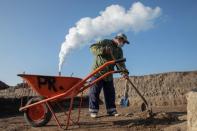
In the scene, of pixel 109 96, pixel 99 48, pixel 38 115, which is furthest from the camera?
pixel 109 96

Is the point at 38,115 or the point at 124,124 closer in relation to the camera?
the point at 124,124

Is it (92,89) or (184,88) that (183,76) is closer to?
(184,88)

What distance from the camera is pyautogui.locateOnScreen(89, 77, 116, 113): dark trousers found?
6527 mm

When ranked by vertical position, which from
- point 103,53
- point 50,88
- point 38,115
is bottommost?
point 38,115

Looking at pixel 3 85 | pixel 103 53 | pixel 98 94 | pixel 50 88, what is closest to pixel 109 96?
pixel 98 94

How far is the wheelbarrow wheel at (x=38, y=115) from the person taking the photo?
5969 mm

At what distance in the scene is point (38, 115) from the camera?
20.2 ft

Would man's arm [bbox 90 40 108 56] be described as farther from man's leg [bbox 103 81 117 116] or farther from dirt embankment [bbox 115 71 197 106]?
dirt embankment [bbox 115 71 197 106]

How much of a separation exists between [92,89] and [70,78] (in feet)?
2.87

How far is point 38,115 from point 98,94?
1.17 metres

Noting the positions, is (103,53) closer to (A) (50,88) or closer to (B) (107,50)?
(B) (107,50)

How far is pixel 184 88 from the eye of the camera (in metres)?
10.6

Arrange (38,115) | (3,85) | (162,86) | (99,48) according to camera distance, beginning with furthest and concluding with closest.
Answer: (3,85)
(162,86)
(99,48)
(38,115)

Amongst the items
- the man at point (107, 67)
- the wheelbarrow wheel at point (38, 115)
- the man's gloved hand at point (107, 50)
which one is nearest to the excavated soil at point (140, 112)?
the wheelbarrow wheel at point (38, 115)
